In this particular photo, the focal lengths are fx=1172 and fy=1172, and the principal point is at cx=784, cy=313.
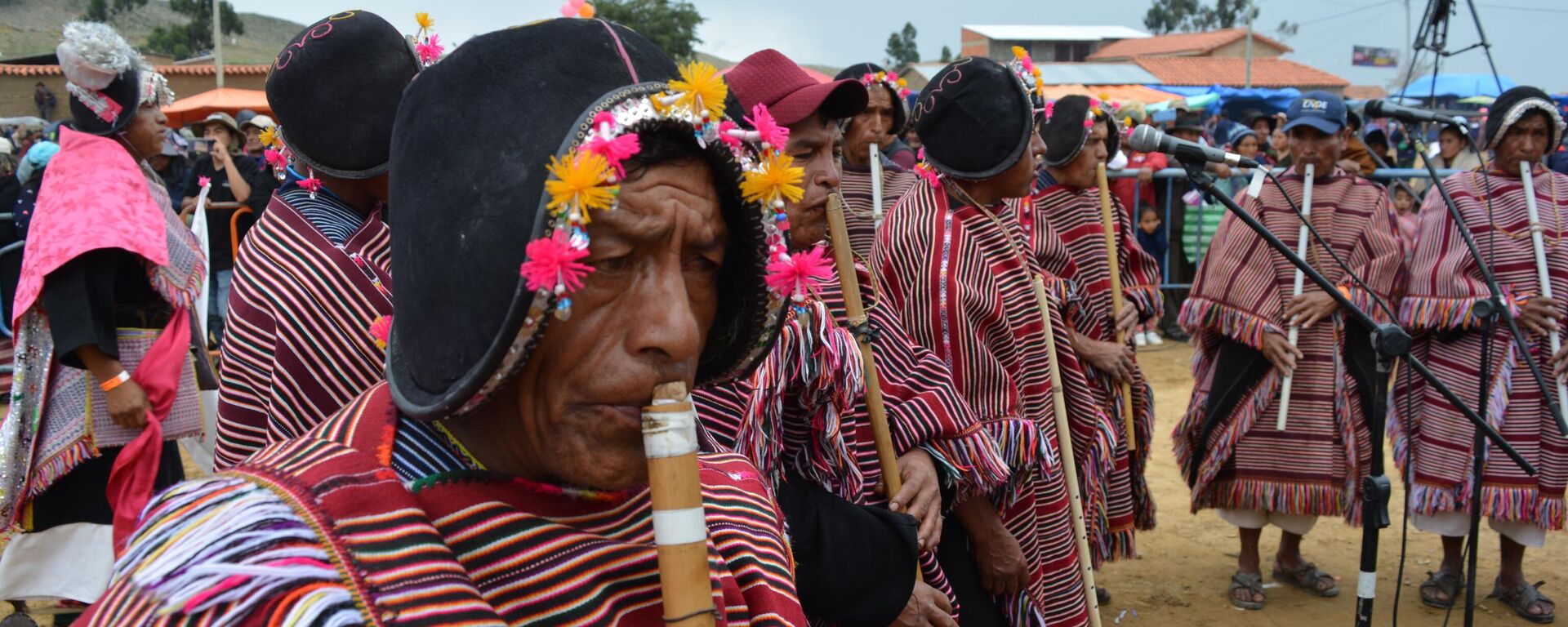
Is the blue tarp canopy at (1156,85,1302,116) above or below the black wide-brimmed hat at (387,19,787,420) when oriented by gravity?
below

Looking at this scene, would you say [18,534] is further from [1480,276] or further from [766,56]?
[1480,276]

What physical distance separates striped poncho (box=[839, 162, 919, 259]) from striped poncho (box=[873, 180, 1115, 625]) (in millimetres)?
1518

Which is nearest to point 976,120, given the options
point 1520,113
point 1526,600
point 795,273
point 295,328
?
point 295,328

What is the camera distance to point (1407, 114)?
403cm

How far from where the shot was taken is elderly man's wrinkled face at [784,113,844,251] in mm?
2844

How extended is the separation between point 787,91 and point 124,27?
62126 millimetres

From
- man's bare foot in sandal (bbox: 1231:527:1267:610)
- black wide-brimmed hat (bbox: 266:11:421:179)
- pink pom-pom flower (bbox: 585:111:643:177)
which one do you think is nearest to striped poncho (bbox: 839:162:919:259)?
man's bare foot in sandal (bbox: 1231:527:1267:610)

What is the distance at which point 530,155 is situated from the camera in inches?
51.8

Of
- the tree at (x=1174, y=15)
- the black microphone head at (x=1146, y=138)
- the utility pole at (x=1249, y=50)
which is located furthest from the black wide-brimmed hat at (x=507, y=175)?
the tree at (x=1174, y=15)

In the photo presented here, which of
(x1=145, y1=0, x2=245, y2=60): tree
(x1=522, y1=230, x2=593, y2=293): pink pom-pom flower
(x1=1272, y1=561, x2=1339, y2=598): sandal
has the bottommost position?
(x1=1272, y1=561, x2=1339, y2=598): sandal

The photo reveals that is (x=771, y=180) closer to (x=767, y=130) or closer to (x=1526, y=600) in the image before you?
(x=767, y=130)

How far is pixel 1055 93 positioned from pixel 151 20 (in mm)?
49810

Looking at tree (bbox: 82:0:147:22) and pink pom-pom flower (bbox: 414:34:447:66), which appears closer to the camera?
pink pom-pom flower (bbox: 414:34:447:66)

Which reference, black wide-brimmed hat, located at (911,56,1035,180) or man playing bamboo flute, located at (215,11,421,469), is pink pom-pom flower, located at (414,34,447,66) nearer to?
man playing bamboo flute, located at (215,11,421,469)
